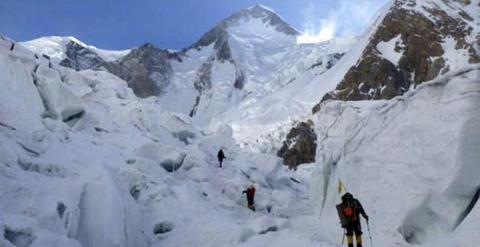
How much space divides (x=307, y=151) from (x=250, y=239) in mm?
78503

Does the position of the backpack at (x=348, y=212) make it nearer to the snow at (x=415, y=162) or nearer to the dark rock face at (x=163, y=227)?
the snow at (x=415, y=162)

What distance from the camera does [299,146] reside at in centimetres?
9650

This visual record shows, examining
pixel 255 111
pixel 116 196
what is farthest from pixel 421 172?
pixel 255 111

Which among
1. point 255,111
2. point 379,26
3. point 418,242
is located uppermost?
point 379,26

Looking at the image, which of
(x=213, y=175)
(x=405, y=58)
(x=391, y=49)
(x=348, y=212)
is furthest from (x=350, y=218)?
(x=391, y=49)

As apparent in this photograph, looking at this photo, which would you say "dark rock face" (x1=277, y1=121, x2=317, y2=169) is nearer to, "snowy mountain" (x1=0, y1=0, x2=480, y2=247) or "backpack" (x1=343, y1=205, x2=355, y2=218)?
"snowy mountain" (x1=0, y1=0, x2=480, y2=247)

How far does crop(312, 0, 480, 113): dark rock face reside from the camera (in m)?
103

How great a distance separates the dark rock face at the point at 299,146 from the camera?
9419 cm

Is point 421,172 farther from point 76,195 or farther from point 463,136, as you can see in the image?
point 76,195

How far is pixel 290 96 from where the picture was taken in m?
142

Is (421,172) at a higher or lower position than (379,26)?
lower

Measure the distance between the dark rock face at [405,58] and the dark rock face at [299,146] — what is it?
5849 millimetres

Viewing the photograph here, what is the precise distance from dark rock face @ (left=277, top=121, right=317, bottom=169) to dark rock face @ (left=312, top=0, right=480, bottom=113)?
5.85m

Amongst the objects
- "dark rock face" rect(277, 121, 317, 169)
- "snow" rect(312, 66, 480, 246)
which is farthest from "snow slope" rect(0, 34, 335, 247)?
"dark rock face" rect(277, 121, 317, 169)
